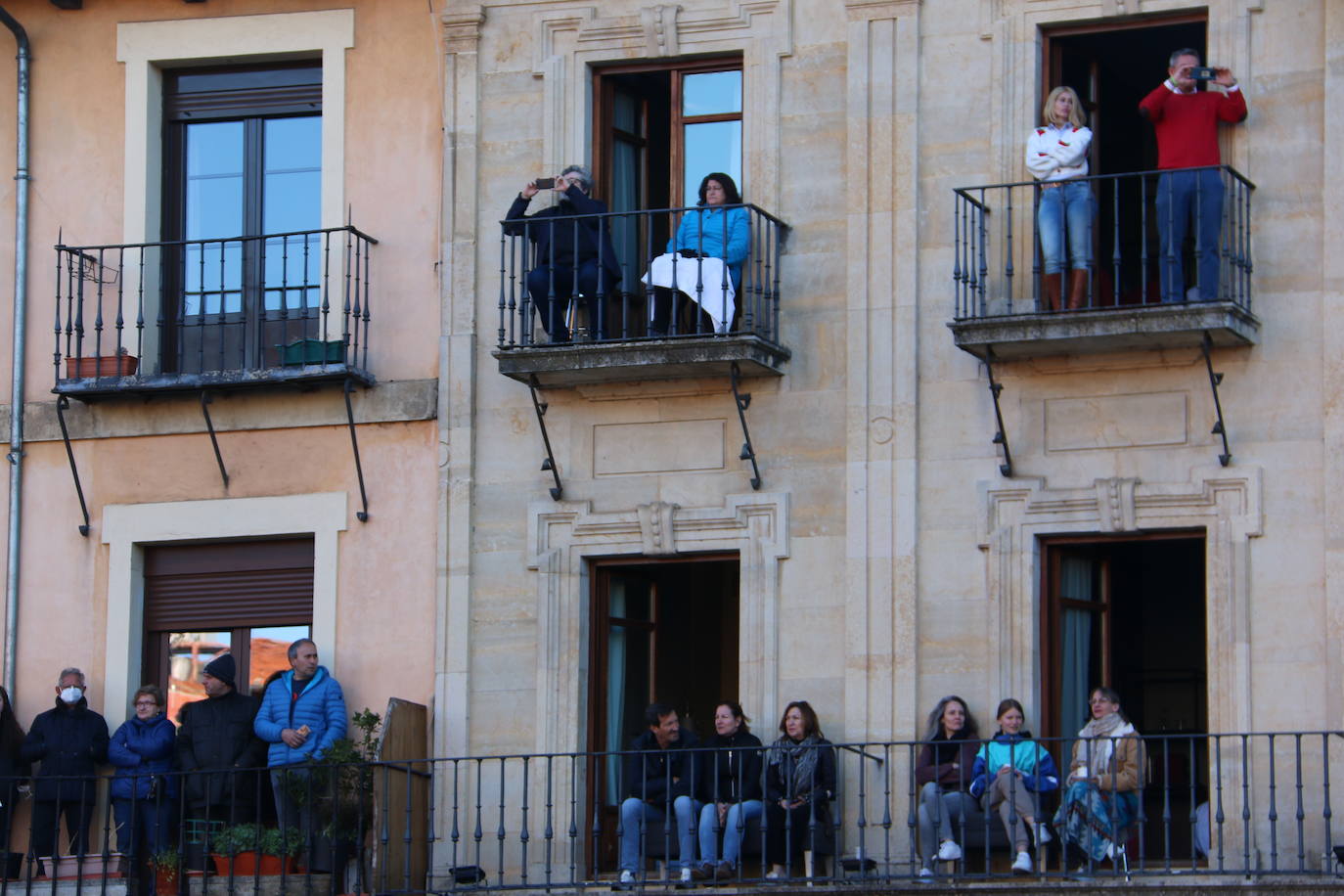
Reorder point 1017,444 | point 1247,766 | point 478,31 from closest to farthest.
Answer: point 1247,766 → point 1017,444 → point 478,31

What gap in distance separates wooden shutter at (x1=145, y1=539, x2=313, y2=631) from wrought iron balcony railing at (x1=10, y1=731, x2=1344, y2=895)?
1227 millimetres

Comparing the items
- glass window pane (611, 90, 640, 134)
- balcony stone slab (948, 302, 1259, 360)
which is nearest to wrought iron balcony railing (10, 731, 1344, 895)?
balcony stone slab (948, 302, 1259, 360)

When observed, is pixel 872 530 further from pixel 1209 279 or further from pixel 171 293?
pixel 171 293

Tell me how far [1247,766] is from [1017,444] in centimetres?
245

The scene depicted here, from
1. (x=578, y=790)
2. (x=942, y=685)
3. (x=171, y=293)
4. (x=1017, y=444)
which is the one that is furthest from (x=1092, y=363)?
(x=171, y=293)

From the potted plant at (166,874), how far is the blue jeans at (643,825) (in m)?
2.77

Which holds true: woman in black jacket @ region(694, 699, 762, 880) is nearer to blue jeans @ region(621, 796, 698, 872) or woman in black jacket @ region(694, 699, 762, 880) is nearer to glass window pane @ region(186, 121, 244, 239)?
blue jeans @ region(621, 796, 698, 872)

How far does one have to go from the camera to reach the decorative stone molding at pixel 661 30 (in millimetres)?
20328

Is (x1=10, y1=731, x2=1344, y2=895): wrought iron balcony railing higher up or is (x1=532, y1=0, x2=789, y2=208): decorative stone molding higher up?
(x1=532, y1=0, x2=789, y2=208): decorative stone molding

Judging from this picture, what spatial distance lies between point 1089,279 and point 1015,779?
3.04 m

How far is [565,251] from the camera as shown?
65.1ft

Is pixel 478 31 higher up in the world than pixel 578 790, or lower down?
higher up

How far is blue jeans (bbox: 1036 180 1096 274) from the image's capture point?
18922 mm

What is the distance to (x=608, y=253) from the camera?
1986 centimetres
